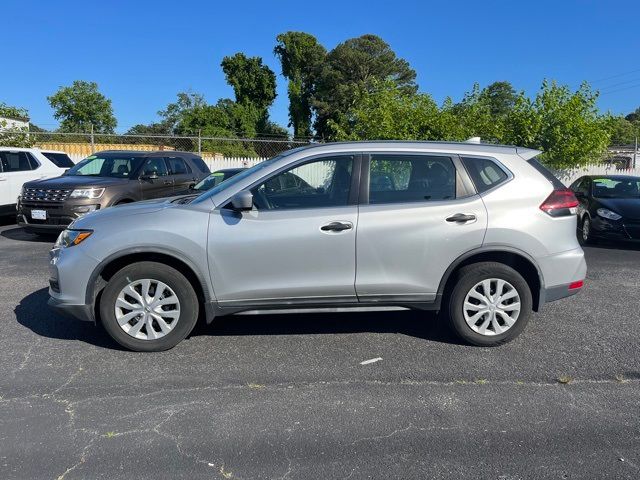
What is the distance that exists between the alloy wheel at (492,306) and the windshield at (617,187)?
24.1ft

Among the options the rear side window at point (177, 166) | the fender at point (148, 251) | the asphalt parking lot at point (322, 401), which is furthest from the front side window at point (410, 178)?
the rear side window at point (177, 166)

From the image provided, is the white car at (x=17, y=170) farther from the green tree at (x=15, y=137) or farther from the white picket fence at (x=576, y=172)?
the white picket fence at (x=576, y=172)

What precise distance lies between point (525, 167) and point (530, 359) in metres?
1.64

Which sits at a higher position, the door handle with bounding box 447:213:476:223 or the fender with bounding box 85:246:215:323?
the door handle with bounding box 447:213:476:223

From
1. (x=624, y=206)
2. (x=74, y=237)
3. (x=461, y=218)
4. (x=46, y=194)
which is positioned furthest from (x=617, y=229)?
(x=46, y=194)

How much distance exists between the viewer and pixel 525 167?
4.70 m

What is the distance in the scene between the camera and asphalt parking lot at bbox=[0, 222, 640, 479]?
2.99m

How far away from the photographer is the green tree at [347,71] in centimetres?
5103

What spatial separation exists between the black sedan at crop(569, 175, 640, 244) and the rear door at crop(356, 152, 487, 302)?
254 inches

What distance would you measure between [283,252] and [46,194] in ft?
22.0

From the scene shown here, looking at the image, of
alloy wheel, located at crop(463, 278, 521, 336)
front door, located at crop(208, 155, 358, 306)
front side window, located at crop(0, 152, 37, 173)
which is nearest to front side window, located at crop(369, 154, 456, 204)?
front door, located at crop(208, 155, 358, 306)

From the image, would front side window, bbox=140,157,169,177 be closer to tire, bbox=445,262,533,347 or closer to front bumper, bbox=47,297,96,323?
front bumper, bbox=47,297,96,323

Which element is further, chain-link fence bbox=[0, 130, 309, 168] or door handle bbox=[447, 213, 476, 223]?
chain-link fence bbox=[0, 130, 309, 168]

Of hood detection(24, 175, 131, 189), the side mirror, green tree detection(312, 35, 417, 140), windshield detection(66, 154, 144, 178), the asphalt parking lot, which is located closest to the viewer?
the asphalt parking lot
